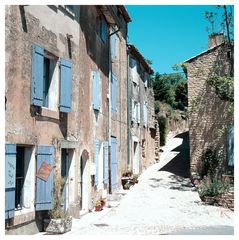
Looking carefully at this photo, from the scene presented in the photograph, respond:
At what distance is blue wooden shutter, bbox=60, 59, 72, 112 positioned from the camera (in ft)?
29.8

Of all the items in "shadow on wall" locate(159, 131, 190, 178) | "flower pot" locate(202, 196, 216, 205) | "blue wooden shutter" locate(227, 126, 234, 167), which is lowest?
"flower pot" locate(202, 196, 216, 205)

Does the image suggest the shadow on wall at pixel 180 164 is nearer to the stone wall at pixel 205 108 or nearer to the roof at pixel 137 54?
the stone wall at pixel 205 108

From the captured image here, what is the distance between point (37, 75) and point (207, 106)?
1025 centimetres

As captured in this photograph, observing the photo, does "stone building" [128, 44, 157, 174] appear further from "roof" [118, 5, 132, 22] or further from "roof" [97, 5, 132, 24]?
"roof" [97, 5, 132, 24]

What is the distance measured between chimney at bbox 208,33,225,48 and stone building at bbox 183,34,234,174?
2.51 ft

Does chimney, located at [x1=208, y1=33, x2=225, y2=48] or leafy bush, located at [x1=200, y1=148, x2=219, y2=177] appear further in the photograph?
chimney, located at [x1=208, y1=33, x2=225, y2=48]

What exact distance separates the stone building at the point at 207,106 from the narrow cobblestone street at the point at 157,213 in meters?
1.93

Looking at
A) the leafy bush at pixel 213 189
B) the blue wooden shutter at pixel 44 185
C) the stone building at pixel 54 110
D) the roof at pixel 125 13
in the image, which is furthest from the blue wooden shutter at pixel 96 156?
the roof at pixel 125 13

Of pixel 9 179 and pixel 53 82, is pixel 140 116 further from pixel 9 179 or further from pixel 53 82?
pixel 9 179

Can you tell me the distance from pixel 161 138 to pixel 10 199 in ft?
73.8

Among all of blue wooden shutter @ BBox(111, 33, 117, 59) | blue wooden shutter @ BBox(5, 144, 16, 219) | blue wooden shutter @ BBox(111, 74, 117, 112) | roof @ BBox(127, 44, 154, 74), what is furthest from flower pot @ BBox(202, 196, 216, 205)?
roof @ BBox(127, 44, 154, 74)

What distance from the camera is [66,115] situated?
949cm
